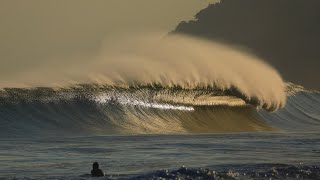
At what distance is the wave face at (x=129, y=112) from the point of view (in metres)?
31.6

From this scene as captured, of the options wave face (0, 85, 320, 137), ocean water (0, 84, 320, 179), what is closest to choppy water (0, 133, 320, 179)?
ocean water (0, 84, 320, 179)

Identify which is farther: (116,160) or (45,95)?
(45,95)

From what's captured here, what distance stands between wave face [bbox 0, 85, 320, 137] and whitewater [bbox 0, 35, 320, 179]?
5 centimetres

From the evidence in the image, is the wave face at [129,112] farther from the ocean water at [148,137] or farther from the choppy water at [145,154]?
the choppy water at [145,154]

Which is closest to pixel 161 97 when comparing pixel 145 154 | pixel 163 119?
pixel 163 119

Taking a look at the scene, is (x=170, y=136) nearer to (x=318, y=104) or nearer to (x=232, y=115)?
(x=232, y=115)

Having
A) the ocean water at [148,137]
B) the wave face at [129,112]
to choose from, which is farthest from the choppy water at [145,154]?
the wave face at [129,112]

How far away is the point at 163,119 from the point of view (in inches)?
1395

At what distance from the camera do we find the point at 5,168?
19250 mm

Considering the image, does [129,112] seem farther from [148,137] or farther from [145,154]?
[145,154]

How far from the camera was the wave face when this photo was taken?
3158 centimetres

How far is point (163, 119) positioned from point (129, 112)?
1536 millimetres

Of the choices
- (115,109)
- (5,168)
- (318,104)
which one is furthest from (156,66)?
(5,168)

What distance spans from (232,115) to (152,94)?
4281 mm
